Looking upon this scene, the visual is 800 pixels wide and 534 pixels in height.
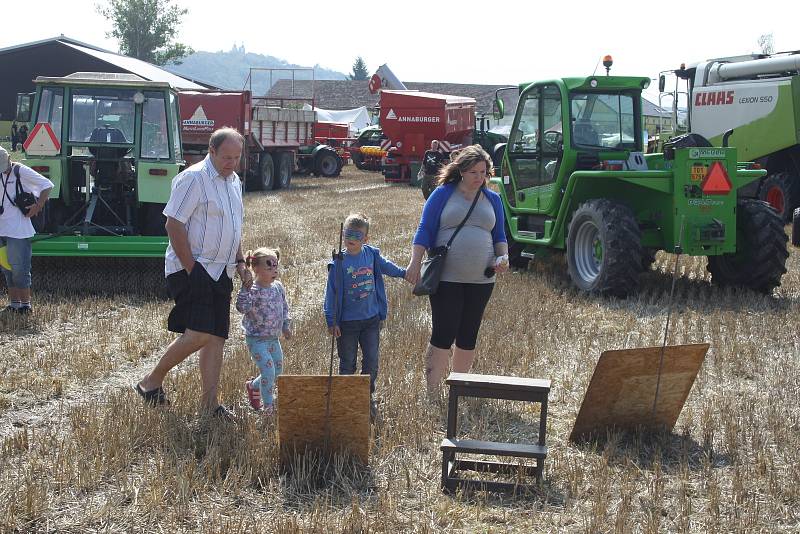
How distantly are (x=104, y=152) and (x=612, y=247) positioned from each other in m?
5.35

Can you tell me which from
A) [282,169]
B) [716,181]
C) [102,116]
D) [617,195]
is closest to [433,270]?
[716,181]

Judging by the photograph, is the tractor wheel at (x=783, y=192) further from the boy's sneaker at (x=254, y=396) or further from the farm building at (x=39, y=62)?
the farm building at (x=39, y=62)

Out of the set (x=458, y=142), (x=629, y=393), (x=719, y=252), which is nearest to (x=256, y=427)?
(x=629, y=393)

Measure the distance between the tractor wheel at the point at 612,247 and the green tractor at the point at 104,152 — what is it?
4332mm

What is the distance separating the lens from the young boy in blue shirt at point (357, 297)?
19.6 feet

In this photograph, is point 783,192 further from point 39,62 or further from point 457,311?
point 39,62

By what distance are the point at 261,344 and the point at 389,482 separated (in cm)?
149

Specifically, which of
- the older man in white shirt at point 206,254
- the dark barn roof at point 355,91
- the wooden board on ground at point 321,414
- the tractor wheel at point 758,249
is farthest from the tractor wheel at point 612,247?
the dark barn roof at point 355,91

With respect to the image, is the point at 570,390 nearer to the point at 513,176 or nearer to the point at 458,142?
the point at 513,176

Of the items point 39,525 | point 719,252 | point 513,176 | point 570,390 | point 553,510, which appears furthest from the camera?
point 513,176

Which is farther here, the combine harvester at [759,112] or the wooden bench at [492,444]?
the combine harvester at [759,112]

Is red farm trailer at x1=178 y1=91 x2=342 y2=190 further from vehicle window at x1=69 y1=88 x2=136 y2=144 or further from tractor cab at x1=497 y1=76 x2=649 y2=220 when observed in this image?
tractor cab at x1=497 y1=76 x2=649 y2=220

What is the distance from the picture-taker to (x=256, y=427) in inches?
226

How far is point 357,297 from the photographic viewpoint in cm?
604
